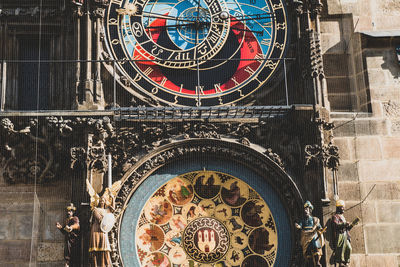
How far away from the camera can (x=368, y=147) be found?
13.9m

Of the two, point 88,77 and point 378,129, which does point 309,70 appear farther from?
point 88,77

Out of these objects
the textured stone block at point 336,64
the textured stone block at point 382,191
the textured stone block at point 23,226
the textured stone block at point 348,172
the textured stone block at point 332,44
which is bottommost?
the textured stone block at point 23,226

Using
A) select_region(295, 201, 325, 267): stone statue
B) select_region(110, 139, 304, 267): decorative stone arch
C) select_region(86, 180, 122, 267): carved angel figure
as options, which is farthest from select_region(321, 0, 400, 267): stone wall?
select_region(86, 180, 122, 267): carved angel figure

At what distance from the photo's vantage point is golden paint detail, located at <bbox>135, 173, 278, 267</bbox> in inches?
515

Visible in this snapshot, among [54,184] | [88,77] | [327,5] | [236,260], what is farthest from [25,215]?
[327,5]

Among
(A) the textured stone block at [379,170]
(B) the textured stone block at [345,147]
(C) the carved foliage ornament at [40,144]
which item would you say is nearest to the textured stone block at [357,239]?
(A) the textured stone block at [379,170]

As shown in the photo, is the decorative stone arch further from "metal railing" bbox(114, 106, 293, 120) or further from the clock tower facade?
"metal railing" bbox(114, 106, 293, 120)

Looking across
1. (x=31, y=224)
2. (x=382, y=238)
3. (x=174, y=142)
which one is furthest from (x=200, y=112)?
(x=382, y=238)

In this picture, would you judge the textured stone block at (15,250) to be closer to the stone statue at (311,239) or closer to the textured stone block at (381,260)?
the stone statue at (311,239)

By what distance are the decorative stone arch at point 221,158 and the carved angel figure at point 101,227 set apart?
1.07 feet

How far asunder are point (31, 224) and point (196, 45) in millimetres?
3789

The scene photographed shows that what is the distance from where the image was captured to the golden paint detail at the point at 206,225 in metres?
13.1

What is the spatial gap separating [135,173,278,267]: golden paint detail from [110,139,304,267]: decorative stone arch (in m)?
0.27

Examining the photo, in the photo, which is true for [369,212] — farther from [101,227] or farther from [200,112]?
[101,227]
